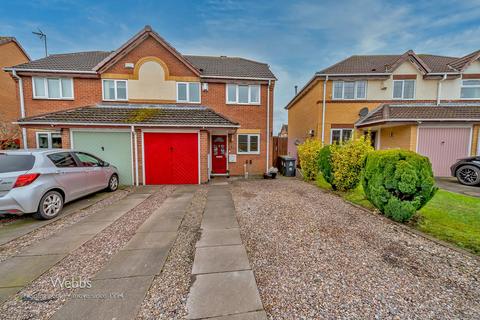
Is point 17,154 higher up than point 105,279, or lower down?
higher up

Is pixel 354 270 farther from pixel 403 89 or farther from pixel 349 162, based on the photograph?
pixel 403 89

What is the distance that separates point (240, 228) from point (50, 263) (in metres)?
3.44

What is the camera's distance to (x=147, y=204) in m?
6.22

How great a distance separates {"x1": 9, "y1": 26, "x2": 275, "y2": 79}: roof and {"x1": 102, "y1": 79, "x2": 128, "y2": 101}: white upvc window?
2.77 ft

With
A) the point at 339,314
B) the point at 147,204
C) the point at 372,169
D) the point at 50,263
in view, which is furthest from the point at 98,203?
the point at 372,169

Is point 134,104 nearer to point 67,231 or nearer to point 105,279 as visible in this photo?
point 67,231

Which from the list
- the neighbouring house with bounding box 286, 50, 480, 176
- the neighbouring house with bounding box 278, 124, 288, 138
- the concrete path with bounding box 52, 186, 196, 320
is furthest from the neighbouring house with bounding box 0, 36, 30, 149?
the neighbouring house with bounding box 278, 124, 288, 138

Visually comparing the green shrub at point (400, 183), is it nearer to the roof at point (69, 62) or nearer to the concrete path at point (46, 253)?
the concrete path at point (46, 253)

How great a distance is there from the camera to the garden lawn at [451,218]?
12.4 ft

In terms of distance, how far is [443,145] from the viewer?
10820mm

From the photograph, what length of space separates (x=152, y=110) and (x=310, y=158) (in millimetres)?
8734

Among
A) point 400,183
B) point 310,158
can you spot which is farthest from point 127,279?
point 310,158

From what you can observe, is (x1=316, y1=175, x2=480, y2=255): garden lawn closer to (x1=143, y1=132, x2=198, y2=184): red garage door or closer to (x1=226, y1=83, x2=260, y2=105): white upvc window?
(x1=143, y1=132, x2=198, y2=184): red garage door

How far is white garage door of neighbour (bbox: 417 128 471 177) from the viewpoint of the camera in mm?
10672
